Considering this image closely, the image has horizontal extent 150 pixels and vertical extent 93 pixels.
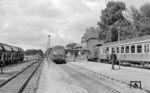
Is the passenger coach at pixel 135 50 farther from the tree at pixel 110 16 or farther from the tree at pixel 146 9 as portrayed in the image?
the tree at pixel 146 9

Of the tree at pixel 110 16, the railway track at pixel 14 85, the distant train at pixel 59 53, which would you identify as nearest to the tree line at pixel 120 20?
the tree at pixel 110 16

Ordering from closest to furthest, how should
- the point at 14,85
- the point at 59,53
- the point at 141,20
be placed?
the point at 14,85 < the point at 59,53 < the point at 141,20

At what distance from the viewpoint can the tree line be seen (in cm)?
5644

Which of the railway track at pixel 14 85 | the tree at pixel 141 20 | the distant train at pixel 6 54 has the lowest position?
the railway track at pixel 14 85

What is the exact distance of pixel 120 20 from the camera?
60406 millimetres

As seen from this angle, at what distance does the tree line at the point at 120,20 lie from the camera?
56438mm

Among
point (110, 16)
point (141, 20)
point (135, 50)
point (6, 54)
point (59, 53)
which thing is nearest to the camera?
point (135, 50)

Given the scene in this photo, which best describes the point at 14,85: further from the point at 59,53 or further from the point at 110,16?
the point at 110,16

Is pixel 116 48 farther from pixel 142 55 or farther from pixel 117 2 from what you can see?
pixel 117 2

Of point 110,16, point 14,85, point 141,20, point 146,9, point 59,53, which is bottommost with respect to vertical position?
point 14,85

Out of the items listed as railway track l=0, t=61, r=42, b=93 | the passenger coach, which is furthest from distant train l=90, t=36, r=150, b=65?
railway track l=0, t=61, r=42, b=93

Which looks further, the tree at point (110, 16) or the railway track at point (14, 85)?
the tree at point (110, 16)

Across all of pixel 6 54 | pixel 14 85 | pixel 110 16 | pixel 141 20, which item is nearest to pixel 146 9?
pixel 141 20

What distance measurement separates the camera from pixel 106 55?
130 ft
